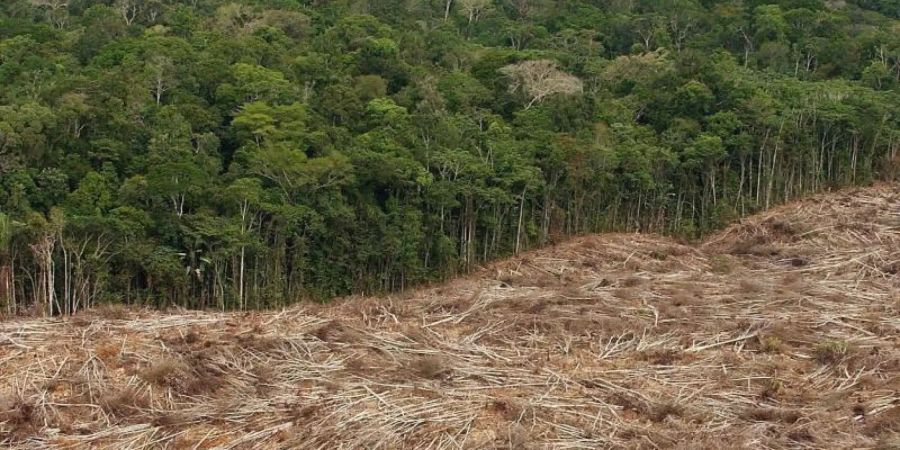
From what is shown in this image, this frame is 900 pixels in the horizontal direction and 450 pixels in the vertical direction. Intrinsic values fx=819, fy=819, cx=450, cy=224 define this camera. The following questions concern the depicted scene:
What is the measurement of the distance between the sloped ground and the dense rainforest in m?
3.83

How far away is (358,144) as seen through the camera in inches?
627

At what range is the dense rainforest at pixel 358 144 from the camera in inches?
536

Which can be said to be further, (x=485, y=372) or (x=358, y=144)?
(x=358, y=144)

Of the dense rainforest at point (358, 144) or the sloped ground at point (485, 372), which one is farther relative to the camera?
the dense rainforest at point (358, 144)

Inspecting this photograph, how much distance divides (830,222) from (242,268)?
11.0 m

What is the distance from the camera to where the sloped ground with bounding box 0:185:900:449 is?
21.4 feet

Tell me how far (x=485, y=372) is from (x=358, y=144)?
8.81 m

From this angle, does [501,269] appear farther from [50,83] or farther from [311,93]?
[50,83]

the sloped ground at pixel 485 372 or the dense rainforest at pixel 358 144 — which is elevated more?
the dense rainforest at pixel 358 144

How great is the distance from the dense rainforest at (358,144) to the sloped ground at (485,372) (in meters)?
3.83

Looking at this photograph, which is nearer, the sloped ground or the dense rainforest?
the sloped ground

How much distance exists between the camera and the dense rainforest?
44.7ft

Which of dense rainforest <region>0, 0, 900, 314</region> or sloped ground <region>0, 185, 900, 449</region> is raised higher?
dense rainforest <region>0, 0, 900, 314</region>

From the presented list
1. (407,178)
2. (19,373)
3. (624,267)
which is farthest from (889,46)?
(19,373)
